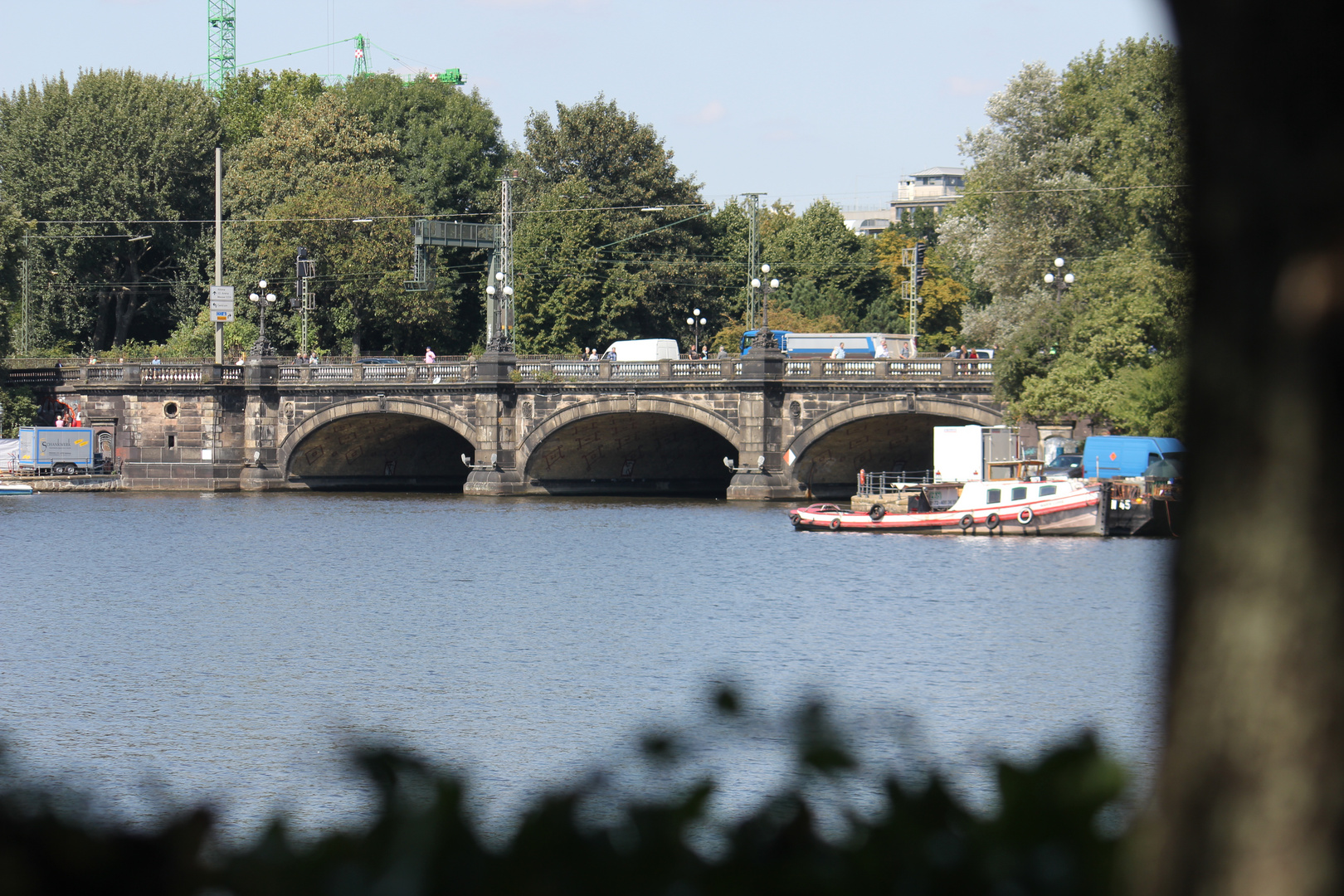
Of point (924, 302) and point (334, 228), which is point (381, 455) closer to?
point (334, 228)

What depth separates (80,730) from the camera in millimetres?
16797

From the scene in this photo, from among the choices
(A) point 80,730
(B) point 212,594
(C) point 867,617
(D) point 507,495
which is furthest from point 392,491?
(A) point 80,730

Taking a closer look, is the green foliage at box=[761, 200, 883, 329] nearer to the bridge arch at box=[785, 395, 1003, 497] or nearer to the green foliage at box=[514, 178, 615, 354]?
the green foliage at box=[514, 178, 615, 354]

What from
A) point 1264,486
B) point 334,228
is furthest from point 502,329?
point 1264,486

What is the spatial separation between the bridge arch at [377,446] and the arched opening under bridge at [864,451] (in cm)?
1263

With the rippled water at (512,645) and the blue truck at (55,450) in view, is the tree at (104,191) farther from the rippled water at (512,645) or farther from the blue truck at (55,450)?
the rippled water at (512,645)

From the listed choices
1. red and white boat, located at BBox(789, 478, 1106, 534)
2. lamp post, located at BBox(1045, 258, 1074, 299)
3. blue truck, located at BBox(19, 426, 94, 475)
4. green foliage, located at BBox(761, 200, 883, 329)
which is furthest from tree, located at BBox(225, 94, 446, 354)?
red and white boat, located at BBox(789, 478, 1106, 534)

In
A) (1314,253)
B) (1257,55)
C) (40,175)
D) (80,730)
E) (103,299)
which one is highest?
(40,175)

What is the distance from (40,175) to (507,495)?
32465 mm

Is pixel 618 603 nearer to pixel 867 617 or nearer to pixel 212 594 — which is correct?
pixel 867 617

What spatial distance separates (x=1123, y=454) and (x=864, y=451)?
14765mm

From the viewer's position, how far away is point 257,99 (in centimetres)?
9119

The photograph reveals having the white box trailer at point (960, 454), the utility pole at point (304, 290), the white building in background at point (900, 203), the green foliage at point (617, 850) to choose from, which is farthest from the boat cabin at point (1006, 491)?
the white building in background at point (900, 203)

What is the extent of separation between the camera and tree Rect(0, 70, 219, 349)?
71375mm
